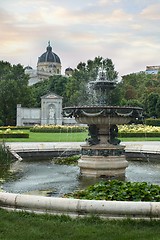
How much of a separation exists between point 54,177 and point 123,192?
199 inches

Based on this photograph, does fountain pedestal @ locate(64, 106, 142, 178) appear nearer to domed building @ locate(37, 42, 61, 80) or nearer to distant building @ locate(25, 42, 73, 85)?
distant building @ locate(25, 42, 73, 85)

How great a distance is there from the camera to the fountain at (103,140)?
12812 mm

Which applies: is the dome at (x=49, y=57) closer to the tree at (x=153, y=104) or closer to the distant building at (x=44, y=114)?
the tree at (x=153, y=104)

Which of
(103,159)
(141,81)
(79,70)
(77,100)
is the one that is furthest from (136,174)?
(141,81)

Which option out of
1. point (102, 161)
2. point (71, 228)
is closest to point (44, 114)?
point (102, 161)

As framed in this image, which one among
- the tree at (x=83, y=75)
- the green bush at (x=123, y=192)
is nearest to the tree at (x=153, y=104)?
the tree at (x=83, y=75)

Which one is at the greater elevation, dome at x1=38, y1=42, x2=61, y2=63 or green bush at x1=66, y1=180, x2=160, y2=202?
dome at x1=38, y1=42, x2=61, y2=63

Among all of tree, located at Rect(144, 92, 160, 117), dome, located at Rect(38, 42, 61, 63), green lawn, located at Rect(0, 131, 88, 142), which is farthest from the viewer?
dome, located at Rect(38, 42, 61, 63)

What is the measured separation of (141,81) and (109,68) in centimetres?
3015

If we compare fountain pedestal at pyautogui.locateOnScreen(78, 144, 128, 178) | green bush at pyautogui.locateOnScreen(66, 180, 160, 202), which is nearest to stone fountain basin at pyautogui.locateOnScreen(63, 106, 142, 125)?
fountain pedestal at pyautogui.locateOnScreen(78, 144, 128, 178)

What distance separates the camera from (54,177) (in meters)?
12.6

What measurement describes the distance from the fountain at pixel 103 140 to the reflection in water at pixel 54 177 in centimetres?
42

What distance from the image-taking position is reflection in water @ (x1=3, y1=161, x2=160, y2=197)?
1045 centimetres

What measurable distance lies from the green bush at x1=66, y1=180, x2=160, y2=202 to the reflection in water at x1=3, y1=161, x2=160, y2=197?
4.74 feet
